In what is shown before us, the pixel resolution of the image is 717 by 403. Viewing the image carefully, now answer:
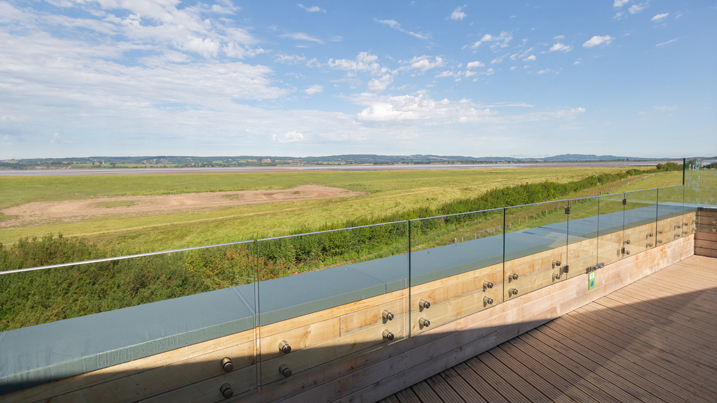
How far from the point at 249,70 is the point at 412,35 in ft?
49.5

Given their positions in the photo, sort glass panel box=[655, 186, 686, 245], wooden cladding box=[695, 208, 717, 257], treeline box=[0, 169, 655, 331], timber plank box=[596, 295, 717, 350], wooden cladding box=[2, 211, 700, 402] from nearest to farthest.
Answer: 1. wooden cladding box=[2, 211, 700, 402]
2. treeline box=[0, 169, 655, 331]
3. timber plank box=[596, 295, 717, 350]
4. glass panel box=[655, 186, 686, 245]
5. wooden cladding box=[695, 208, 717, 257]

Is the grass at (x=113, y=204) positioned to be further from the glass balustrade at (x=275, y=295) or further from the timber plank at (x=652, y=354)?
the timber plank at (x=652, y=354)

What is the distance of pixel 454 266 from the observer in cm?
391

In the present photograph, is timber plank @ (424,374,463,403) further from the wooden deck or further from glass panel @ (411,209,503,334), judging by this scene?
glass panel @ (411,209,503,334)

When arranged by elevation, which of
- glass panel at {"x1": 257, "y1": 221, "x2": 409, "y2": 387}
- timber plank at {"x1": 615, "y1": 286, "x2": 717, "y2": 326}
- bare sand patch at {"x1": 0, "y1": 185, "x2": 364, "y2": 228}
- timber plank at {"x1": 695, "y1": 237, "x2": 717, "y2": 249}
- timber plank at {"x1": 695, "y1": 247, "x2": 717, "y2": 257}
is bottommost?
bare sand patch at {"x1": 0, "y1": 185, "x2": 364, "y2": 228}

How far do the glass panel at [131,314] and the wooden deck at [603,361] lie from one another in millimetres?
1854

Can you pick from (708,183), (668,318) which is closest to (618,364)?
(668,318)

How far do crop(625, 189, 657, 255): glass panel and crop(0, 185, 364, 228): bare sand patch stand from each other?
3050 centimetres

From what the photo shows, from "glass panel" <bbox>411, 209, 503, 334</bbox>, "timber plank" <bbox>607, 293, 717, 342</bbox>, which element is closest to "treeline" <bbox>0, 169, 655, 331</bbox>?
"glass panel" <bbox>411, 209, 503, 334</bbox>

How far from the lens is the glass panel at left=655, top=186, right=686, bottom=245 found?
7.02m

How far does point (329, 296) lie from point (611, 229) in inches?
220

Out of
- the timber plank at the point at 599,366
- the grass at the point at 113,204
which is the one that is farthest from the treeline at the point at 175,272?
the grass at the point at 113,204

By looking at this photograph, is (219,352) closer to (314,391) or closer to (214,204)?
(314,391)

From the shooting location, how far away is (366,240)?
384 cm
